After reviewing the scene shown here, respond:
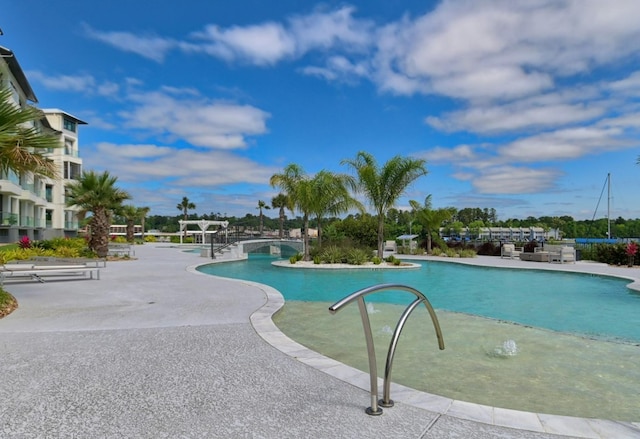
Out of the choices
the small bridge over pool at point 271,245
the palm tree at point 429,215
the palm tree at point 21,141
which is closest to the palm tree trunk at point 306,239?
the small bridge over pool at point 271,245

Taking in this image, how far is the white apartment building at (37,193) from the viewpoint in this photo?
90.0 feet

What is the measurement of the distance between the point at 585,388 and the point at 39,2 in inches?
635

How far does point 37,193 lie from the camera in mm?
34781

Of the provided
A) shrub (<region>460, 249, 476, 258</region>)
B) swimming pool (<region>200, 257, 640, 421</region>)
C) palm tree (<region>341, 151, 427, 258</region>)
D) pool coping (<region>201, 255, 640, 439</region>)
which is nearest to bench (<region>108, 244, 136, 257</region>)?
palm tree (<region>341, 151, 427, 258</region>)

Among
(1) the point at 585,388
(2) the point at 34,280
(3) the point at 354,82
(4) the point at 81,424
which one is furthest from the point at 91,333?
(3) the point at 354,82

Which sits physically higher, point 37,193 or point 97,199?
point 37,193

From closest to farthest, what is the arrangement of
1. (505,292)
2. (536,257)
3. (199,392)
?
1. (199,392)
2. (505,292)
3. (536,257)

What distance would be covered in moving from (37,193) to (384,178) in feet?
102

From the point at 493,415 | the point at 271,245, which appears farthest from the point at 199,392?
the point at 271,245

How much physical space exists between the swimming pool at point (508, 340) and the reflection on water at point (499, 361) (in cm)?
1

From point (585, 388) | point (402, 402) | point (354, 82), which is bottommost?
point (585, 388)

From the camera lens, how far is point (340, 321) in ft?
24.7

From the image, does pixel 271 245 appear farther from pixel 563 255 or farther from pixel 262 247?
pixel 563 255

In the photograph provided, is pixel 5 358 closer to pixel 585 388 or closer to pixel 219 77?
pixel 585 388
